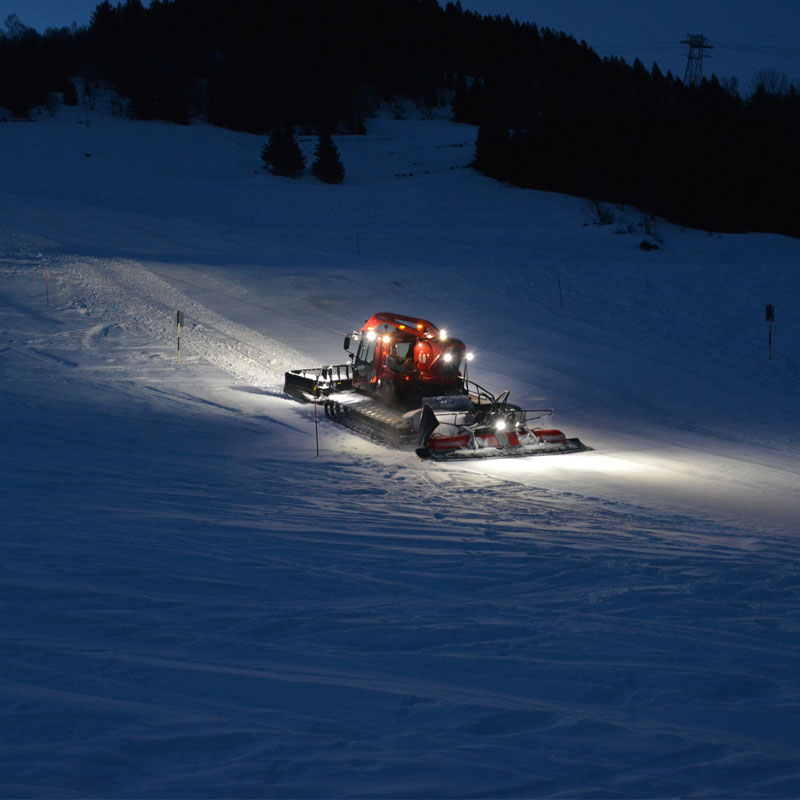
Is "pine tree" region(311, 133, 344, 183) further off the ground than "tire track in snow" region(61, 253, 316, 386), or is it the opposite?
"pine tree" region(311, 133, 344, 183)

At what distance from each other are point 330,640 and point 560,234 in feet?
130

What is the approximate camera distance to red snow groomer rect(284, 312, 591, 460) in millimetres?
15500

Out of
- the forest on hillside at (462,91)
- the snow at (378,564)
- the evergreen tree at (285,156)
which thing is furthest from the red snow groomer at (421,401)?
the evergreen tree at (285,156)

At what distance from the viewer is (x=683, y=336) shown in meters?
27.7

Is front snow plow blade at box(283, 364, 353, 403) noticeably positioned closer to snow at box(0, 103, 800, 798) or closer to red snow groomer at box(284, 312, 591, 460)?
red snow groomer at box(284, 312, 591, 460)

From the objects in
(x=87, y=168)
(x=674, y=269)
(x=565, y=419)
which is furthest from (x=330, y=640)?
(x=87, y=168)

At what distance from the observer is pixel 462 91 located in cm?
8481

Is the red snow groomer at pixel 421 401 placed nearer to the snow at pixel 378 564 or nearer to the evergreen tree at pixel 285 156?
the snow at pixel 378 564

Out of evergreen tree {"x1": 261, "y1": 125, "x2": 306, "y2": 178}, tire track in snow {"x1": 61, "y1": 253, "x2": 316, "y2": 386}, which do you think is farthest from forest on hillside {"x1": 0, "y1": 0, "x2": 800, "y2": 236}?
tire track in snow {"x1": 61, "y1": 253, "x2": 316, "y2": 386}

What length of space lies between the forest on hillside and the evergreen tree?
39.6 ft

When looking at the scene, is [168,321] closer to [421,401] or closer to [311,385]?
[311,385]

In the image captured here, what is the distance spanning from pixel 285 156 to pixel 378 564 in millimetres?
51821

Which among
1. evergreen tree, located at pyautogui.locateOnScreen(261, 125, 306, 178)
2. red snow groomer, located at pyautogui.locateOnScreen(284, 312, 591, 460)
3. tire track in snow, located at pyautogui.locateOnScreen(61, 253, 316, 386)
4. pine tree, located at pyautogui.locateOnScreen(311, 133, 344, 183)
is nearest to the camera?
red snow groomer, located at pyautogui.locateOnScreen(284, 312, 591, 460)

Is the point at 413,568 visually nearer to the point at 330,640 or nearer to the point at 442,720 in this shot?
the point at 330,640
